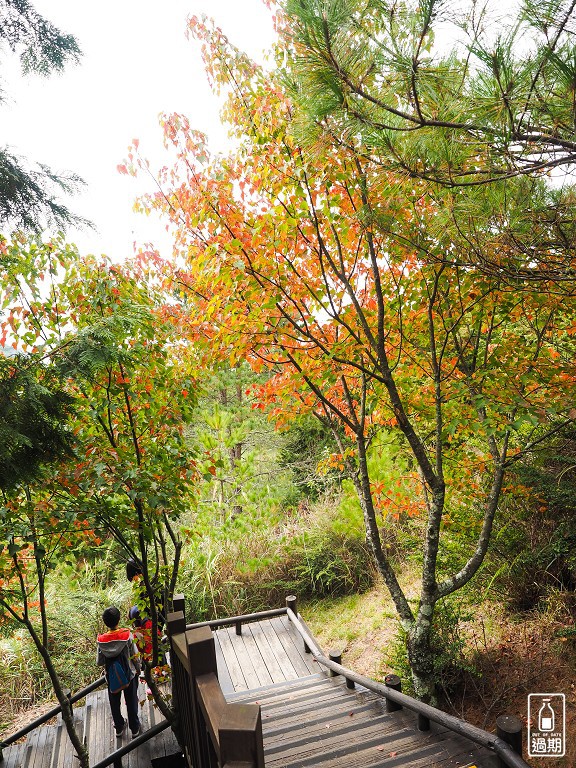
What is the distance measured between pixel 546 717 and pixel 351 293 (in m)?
4.04

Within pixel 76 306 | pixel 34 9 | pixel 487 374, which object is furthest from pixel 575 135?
pixel 76 306

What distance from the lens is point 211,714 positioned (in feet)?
6.48

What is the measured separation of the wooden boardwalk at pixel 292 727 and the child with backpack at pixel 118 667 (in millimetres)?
216

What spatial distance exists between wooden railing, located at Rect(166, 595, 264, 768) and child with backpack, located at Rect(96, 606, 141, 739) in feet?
4.80

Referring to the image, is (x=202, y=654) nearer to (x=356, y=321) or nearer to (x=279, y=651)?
(x=356, y=321)

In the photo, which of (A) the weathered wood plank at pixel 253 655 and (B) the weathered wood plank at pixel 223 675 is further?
(A) the weathered wood plank at pixel 253 655

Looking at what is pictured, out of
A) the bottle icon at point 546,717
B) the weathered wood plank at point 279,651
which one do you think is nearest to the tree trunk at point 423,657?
the bottle icon at point 546,717

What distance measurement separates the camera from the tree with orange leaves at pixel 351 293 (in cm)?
403

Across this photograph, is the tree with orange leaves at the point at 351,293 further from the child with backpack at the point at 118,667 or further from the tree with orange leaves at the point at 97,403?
the child with backpack at the point at 118,667

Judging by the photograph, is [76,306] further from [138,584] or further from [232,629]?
[232,629]

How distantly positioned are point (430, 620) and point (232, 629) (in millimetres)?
4078

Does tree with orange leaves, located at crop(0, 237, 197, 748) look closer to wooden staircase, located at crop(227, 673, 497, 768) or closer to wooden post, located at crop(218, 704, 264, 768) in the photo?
wooden staircase, located at crop(227, 673, 497, 768)

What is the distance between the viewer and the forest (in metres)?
2.58

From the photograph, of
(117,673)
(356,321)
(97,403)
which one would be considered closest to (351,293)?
(356,321)
